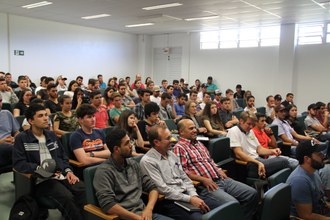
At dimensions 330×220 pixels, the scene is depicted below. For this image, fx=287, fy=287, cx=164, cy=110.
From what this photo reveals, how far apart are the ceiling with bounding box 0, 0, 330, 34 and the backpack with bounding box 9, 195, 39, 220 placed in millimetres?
5403

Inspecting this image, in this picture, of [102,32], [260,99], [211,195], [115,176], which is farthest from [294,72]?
[115,176]

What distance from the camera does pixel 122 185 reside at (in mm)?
2109

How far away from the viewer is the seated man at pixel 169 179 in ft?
7.53

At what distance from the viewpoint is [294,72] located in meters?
9.46

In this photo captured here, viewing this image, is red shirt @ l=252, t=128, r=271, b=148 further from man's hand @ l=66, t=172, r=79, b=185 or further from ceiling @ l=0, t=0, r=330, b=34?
ceiling @ l=0, t=0, r=330, b=34

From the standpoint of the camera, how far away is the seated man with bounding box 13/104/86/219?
A: 7.84 feet

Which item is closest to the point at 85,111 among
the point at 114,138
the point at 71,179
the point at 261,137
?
the point at 71,179

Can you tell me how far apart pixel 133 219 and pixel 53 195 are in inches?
33.3

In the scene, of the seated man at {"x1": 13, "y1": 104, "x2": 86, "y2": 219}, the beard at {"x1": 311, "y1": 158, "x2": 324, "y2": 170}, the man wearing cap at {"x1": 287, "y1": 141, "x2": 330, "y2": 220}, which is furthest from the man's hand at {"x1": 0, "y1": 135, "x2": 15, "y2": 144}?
the beard at {"x1": 311, "y1": 158, "x2": 324, "y2": 170}

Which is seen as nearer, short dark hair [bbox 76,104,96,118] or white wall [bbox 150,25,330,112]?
short dark hair [bbox 76,104,96,118]

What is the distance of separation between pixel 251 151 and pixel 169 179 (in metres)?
1.60

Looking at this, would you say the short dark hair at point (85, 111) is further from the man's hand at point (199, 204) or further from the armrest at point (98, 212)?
the man's hand at point (199, 204)

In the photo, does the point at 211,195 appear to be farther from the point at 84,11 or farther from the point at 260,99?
the point at 260,99

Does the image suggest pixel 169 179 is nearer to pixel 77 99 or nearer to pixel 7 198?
pixel 7 198
